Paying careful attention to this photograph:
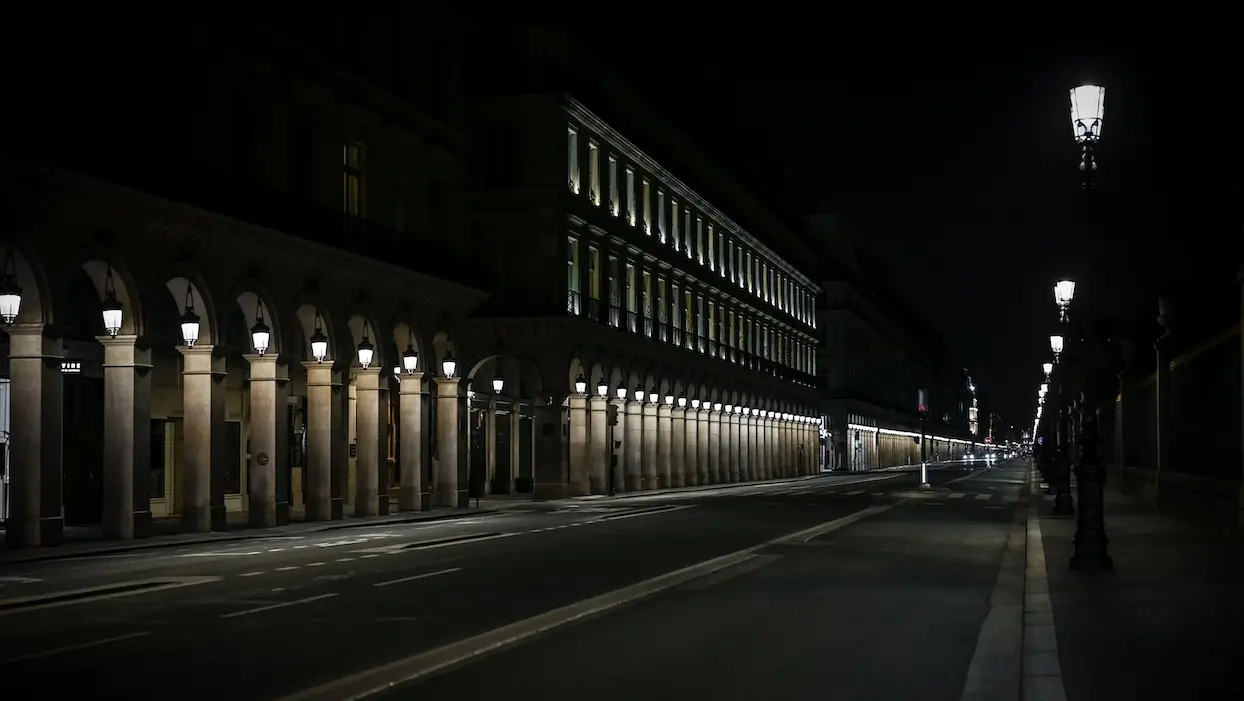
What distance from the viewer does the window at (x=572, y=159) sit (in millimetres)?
61938

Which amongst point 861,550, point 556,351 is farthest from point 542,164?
point 861,550

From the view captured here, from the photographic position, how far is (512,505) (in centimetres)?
5391

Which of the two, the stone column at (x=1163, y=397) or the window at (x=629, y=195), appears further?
the window at (x=629, y=195)

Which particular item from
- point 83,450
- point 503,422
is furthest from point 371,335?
point 503,422

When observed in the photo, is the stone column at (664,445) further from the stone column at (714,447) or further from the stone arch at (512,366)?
the stone arch at (512,366)

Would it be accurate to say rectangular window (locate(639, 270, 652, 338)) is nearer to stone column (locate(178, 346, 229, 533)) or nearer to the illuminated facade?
stone column (locate(178, 346, 229, 533))

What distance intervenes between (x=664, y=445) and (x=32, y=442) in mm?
49412

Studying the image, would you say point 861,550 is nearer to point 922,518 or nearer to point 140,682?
point 922,518

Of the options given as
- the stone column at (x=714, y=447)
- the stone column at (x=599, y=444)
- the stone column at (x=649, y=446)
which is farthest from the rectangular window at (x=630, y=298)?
the stone column at (x=714, y=447)

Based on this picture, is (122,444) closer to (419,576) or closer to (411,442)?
(419,576)

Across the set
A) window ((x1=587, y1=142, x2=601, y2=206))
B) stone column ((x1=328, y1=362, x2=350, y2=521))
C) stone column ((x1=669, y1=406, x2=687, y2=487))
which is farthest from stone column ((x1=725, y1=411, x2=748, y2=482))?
stone column ((x1=328, y1=362, x2=350, y2=521))

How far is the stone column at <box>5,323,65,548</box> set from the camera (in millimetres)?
29203

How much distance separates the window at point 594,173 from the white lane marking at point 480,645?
42.3 metres

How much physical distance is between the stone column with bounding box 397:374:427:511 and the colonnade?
50.6 ft
